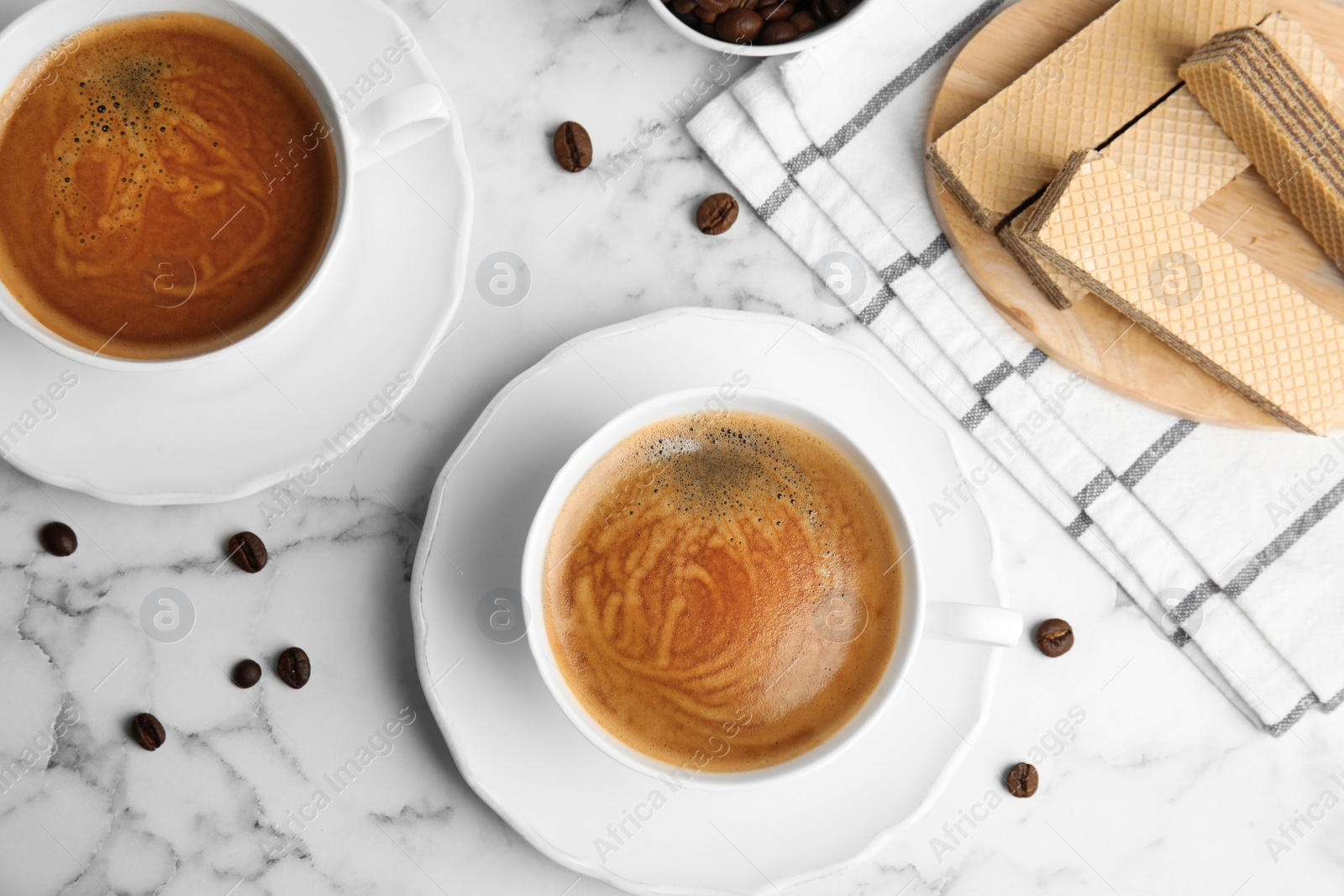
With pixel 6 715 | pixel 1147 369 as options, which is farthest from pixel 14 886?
pixel 1147 369

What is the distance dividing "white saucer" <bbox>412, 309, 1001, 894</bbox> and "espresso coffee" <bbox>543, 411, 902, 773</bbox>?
11 centimetres

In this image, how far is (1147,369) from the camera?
137 cm

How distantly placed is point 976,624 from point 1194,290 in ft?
1.96

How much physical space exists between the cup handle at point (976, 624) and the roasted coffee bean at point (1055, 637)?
366mm

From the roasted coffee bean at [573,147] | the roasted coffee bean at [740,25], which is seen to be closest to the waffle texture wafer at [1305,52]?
the roasted coffee bean at [740,25]

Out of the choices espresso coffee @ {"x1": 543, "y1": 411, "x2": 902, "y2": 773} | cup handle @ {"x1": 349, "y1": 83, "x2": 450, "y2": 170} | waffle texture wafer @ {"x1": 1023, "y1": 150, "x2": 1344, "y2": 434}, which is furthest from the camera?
waffle texture wafer @ {"x1": 1023, "y1": 150, "x2": 1344, "y2": 434}

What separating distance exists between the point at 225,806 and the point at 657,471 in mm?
820

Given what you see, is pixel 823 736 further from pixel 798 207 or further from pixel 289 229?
pixel 289 229

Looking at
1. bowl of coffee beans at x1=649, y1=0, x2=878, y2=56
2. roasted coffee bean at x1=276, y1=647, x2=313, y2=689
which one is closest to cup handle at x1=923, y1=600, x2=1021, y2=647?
bowl of coffee beans at x1=649, y1=0, x2=878, y2=56

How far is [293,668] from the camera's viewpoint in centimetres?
136

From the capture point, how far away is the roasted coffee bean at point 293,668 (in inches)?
53.6

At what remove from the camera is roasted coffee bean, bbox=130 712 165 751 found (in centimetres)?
136

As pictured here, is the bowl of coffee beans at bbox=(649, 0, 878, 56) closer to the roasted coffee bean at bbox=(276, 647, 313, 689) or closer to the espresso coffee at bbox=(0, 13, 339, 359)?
the espresso coffee at bbox=(0, 13, 339, 359)

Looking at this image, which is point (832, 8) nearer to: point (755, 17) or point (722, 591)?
point (755, 17)
